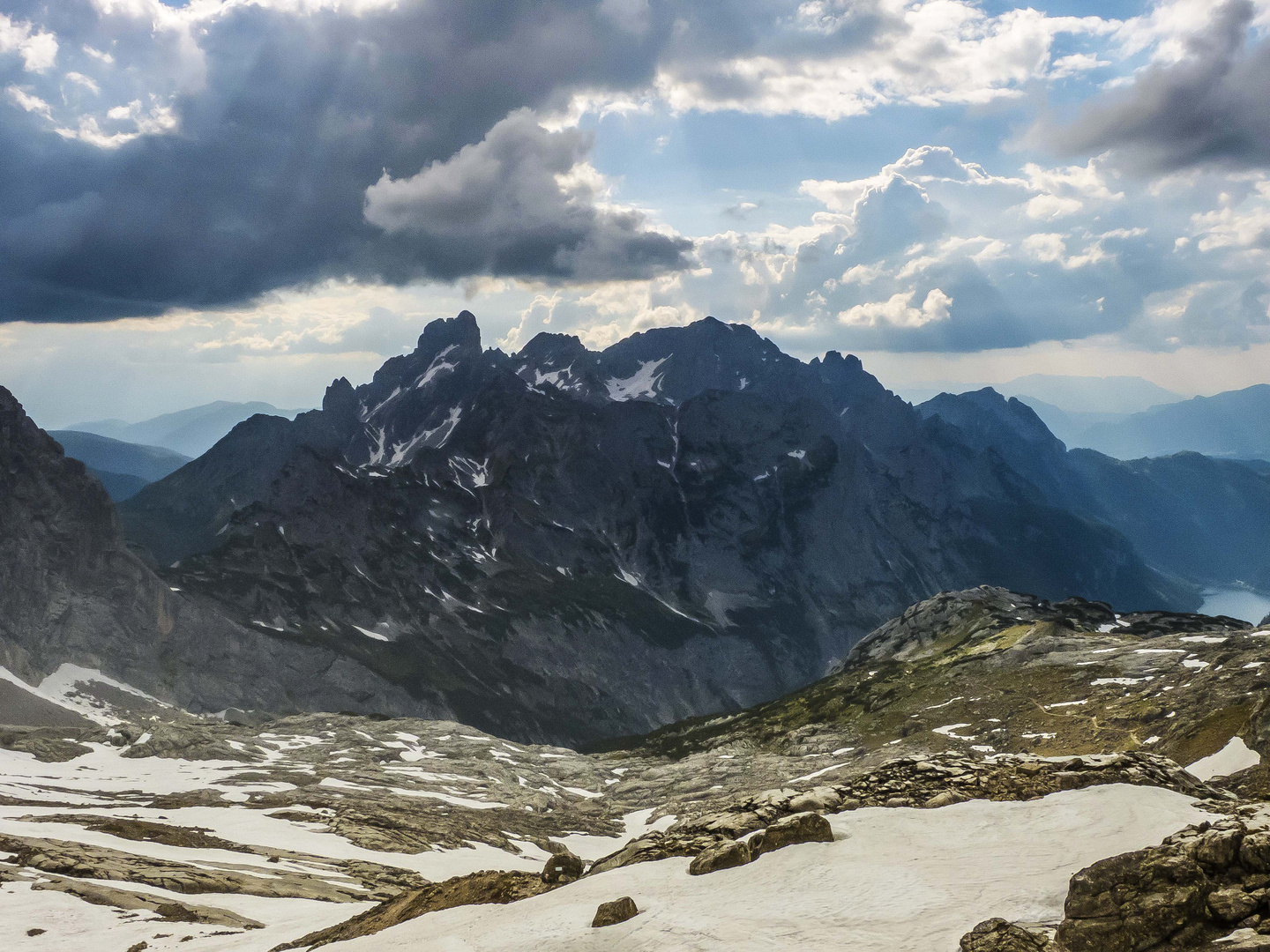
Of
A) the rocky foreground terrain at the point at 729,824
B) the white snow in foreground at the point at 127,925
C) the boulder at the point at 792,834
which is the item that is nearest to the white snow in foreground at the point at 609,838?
the rocky foreground terrain at the point at 729,824

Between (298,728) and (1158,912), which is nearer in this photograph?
(1158,912)

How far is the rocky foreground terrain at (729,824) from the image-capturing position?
69.7 ft

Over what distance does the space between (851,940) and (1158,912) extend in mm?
6754

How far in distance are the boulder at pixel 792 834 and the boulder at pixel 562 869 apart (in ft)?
25.5

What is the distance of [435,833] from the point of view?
78.7 metres

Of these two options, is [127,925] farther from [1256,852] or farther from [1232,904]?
[1256,852]

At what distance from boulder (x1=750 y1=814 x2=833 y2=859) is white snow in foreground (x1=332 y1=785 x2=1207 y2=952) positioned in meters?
0.48

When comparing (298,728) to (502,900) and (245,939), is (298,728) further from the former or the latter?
(502,900)

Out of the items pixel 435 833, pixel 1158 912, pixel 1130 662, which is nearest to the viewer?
pixel 1158 912

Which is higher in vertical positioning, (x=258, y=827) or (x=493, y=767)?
(x=258, y=827)

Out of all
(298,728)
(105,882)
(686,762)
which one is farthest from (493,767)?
(105,882)

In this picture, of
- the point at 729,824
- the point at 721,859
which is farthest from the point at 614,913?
the point at 729,824

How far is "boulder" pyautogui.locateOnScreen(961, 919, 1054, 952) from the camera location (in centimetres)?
1838

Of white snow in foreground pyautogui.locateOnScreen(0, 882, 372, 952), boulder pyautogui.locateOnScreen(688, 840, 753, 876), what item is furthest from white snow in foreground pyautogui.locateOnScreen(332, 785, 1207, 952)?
white snow in foreground pyautogui.locateOnScreen(0, 882, 372, 952)
